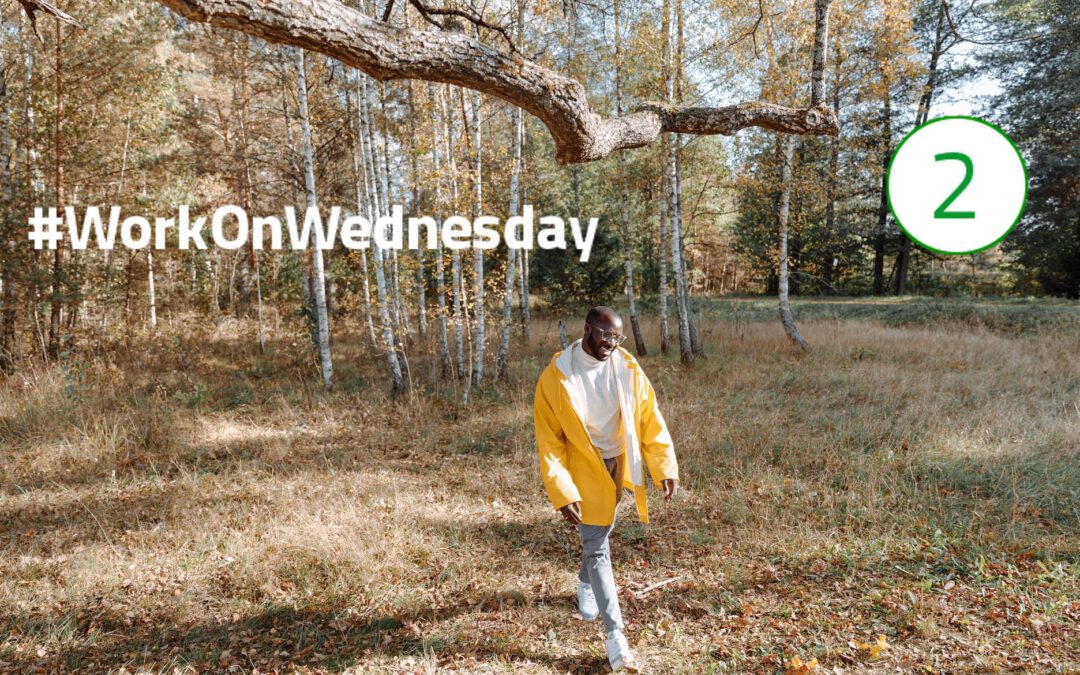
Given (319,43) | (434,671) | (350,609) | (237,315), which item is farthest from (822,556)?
(237,315)

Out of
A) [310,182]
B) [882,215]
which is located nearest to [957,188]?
[310,182]

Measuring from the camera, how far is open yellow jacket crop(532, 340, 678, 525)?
Result: 10.2ft

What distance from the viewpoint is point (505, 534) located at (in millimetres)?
4977

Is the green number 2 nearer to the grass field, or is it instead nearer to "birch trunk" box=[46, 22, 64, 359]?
the grass field

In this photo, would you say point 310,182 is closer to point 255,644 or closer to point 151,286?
point 255,644

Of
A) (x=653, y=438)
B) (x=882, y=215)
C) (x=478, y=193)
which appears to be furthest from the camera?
(x=882, y=215)

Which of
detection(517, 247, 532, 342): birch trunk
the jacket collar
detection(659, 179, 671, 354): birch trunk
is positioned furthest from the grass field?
detection(517, 247, 532, 342): birch trunk

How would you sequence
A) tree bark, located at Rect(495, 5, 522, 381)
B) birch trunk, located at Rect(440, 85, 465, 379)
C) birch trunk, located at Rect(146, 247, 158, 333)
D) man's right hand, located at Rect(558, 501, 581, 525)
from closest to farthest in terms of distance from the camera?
man's right hand, located at Rect(558, 501, 581, 525)
birch trunk, located at Rect(440, 85, 465, 379)
tree bark, located at Rect(495, 5, 522, 381)
birch trunk, located at Rect(146, 247, 158, 333)

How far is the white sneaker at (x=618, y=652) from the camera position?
3229 millimetres

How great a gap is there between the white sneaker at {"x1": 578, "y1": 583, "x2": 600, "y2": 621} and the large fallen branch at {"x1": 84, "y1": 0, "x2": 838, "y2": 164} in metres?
2.90

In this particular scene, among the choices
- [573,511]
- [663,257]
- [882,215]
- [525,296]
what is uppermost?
[882,215]

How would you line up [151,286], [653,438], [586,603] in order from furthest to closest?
[151,286] < [586,603] < [653,438]

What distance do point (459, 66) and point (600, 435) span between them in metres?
2.19

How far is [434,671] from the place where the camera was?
11.0 feet
